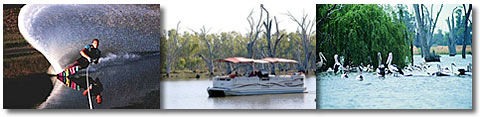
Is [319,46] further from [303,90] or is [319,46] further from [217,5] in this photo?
[303,90]

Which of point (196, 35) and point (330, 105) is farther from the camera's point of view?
point (196, 35)

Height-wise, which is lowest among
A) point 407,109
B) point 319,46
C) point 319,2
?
point 407,109

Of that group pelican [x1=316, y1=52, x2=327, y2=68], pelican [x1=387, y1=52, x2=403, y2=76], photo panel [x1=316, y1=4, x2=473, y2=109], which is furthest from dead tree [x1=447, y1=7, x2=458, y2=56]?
pelican [x1=316, y1=52, x2=327, y2=68]

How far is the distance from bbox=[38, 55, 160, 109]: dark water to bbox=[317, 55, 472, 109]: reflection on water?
3212 mm

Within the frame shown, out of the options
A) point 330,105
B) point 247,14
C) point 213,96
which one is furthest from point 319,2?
point 213,96

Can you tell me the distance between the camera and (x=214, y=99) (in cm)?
1408

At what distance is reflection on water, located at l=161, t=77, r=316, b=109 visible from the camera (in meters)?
12.2

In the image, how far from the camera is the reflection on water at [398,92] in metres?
11.0

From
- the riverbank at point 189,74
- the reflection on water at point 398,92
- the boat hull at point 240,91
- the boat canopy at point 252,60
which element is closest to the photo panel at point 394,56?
the reflection on water at point 398,92

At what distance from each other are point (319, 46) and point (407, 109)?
199 cm

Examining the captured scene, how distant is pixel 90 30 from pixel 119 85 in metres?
1.17

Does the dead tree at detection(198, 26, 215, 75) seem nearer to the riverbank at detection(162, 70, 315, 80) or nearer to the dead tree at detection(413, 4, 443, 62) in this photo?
the riverbank at detection(162, 70, 315, 80)

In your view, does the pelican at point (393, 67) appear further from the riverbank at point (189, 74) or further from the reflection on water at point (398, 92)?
the riverbank at point (189, 74)

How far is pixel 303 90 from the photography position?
51.5 feet
